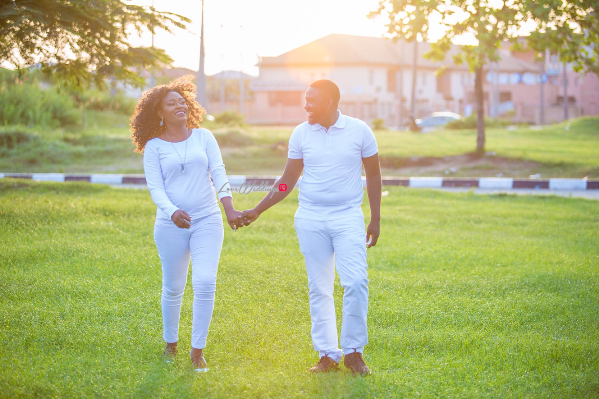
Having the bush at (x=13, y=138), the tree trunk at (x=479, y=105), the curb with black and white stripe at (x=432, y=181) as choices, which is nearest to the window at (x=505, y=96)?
the tree trunk at (x=479, y=105)

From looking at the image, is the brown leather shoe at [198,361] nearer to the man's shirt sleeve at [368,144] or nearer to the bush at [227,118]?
the man's shirt sleeve at [368,144]

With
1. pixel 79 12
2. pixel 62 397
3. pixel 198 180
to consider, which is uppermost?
pixel 79 12

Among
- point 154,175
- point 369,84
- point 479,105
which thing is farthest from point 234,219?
point 369,84

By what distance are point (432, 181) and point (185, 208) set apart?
12.3 meters

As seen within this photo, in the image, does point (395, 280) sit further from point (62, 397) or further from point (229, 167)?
point (229, 167)

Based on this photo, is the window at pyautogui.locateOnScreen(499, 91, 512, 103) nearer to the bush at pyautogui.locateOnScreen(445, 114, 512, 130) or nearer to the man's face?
the bush at pyautogui.locateOnScreen(445, 114, 512, 130)

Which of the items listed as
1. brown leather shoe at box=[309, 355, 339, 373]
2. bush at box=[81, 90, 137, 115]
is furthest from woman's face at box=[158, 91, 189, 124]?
bush at box=[81, 90, 137, 115]

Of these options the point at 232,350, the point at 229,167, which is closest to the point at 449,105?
the point at 229,167

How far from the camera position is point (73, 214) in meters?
10.3

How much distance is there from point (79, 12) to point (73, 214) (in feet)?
9.75

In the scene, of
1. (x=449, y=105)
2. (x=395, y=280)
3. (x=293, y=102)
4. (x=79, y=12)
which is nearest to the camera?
(x=395, y=280)

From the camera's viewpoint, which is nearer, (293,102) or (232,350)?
(232,350)

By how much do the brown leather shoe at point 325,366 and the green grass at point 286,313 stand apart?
0.08 meters

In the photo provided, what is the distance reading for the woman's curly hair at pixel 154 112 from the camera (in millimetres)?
4949
